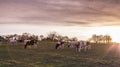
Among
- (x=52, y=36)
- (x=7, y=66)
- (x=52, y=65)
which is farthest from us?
(x=52, y=36)

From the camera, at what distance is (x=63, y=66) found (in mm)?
28516

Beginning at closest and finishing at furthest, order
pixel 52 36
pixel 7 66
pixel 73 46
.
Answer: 1. pixel 7 66
2. pixel 73 46
3. pixel 52 36

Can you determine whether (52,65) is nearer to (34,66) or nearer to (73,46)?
(34,66)

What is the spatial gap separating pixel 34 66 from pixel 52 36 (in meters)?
133

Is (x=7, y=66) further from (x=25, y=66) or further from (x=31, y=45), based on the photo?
(x=31, y=45)

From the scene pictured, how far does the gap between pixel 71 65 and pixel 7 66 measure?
22.3 ft

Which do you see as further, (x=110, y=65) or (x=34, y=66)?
(x=110, y=65)

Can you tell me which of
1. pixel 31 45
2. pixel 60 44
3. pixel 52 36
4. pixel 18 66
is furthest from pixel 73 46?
pixel 52 36

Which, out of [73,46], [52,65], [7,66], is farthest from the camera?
[73,46]

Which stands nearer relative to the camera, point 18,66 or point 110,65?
point 18,66

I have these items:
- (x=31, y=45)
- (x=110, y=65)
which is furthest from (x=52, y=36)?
(x=110, y=65)

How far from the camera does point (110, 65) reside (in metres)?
30.5

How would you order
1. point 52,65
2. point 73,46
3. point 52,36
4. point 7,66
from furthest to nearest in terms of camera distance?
point 52,36, point 73,46, point 52,65, point 7,66

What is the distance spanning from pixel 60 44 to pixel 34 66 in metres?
33.3
